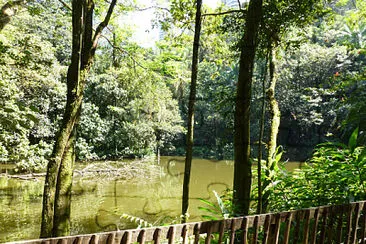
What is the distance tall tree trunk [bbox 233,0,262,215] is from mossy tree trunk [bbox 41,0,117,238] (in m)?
Answer: 1.82

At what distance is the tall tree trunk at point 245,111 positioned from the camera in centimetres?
328

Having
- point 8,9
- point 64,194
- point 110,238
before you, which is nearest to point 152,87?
point 8,9

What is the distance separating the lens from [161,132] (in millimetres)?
22094

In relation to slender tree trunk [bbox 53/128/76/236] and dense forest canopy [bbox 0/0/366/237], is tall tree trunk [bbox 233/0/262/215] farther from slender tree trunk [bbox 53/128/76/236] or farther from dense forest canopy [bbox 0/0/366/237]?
slender tree trunk [bbox 53/128/76/236]

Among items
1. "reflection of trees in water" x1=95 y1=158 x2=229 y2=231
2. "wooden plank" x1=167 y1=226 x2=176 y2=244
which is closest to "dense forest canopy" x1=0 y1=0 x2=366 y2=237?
"wooden plank" x1=167 y1=226 x2=176 y2=244

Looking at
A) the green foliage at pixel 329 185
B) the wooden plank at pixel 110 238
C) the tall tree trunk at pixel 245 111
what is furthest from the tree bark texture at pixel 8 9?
the green foliage at pixel 329 185

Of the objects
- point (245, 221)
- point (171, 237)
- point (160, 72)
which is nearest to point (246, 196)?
point (245, 221)

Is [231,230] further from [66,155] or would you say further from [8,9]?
[8,9]

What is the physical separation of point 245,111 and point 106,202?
8.06 meters

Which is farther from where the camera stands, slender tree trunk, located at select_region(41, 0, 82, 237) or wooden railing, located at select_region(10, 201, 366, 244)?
slender tree trunk, located at select_region(41, 0, 82, 237)

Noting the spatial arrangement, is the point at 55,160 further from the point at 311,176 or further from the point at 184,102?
the point at 184,102

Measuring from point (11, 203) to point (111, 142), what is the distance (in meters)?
9.41

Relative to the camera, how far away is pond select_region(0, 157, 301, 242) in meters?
7.85

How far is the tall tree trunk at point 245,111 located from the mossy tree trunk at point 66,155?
1822 mm
